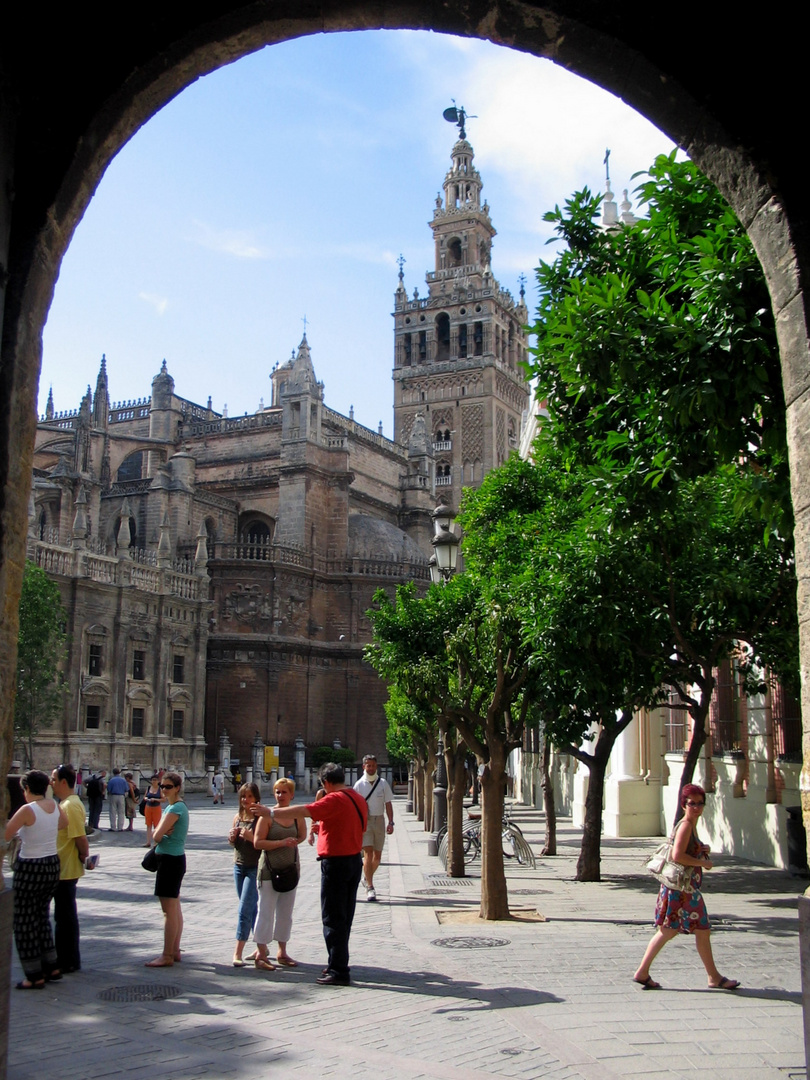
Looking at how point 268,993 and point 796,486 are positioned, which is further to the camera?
point 268,993

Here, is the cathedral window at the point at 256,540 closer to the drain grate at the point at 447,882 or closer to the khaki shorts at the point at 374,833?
the drain grate at the point at 447,882

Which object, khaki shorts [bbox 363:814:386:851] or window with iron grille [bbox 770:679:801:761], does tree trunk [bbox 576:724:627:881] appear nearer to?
window with iron grille [bbox 770:679:801:761]

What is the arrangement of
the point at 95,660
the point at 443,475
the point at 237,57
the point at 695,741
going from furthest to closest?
the point at 443,475, the point at 95,660, the point at 695,741, the point at 237,57

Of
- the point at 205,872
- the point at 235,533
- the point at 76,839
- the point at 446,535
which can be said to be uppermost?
the point at 235,533

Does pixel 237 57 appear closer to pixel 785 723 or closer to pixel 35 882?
pixel 35 882

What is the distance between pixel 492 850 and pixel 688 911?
11.3ft

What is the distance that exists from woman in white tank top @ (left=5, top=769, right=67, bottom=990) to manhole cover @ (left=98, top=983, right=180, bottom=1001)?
0.56 metres

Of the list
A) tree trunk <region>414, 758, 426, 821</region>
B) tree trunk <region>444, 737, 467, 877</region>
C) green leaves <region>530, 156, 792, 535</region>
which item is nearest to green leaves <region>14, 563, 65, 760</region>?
tree trunk <region>414, 758, 426, 821</region>

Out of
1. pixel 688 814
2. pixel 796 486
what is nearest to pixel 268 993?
pixel 688 814

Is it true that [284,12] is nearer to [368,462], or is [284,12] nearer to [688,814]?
[688,814]

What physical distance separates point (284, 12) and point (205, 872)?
1375cm

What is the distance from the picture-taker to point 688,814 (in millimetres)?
6930

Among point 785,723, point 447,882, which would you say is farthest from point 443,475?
point 447,882

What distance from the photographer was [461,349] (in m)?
83.9
